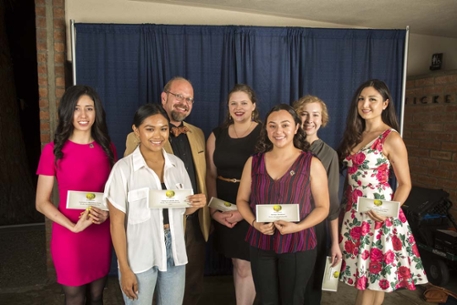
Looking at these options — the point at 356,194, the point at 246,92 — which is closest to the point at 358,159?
the point at 356,194

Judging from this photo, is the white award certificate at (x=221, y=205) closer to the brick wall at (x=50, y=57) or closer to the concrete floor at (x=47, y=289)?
the concrete floor at (x=47, y=289)

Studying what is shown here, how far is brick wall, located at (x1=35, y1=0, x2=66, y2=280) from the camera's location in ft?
10.9

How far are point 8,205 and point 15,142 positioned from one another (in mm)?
961

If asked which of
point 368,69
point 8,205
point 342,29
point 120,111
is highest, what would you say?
point 342,29

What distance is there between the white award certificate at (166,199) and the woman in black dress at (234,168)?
67 cm

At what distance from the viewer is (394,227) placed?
7.34ft

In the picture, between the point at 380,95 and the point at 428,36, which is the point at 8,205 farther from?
the point at 428,36

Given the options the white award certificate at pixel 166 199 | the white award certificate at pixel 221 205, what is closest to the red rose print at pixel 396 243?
the white award certificate at pixel 221 205

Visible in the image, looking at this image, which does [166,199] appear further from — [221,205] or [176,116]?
[176,116]

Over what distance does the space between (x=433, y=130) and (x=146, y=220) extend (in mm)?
4054

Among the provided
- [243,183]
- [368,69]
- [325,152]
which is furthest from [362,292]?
[368,69]

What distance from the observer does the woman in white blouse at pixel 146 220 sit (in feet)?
5.59

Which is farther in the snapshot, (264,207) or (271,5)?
(271,5)

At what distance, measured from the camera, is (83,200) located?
1841mm
